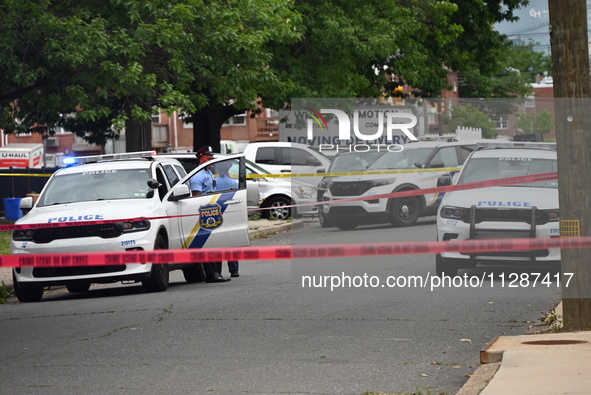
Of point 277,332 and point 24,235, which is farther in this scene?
point 24,235

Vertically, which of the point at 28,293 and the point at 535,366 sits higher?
the point at 28,293

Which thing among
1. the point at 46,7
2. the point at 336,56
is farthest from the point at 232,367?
the point at 336,56

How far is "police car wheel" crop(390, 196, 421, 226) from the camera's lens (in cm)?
1161

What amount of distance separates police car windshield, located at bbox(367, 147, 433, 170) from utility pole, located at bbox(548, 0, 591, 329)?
115 inches

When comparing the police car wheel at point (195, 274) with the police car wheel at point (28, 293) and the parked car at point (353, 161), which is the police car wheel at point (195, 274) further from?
the parked car at point (353, 161)

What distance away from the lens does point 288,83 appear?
27312 mm

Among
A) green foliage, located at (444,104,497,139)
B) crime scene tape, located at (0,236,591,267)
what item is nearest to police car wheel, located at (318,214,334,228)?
green foliage, located at (444,104,497,139)

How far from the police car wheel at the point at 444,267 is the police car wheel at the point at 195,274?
400 cm

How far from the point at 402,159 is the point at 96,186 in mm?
4484

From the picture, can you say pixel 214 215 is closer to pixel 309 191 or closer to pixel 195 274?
pixel 195 274

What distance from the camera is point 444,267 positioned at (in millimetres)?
11109

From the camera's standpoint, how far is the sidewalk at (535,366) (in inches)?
240

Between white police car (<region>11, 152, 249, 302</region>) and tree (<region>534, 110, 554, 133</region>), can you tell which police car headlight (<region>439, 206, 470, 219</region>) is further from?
white police car (<region>11, 152, 249, 302</region>)

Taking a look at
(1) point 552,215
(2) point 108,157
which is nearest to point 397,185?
(1) point 552,215
